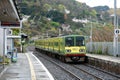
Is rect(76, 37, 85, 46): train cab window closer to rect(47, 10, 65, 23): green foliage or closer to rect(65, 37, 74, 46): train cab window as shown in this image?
rect(65, 37, 74, 46): train cab window

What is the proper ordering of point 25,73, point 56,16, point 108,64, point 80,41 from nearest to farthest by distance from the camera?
point 25,73 < point 108,64 < point 80,41 < point 56,16

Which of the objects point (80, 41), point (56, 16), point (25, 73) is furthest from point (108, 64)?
point (56, 16)

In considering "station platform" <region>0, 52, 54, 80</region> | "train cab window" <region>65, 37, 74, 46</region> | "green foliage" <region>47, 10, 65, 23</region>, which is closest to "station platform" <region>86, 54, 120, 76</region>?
"train cab window" <region>65, 37, 74, 46</region>

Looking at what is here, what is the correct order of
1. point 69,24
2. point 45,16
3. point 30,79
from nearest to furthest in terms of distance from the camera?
point 30,79 < point 69,24 < point 45,16

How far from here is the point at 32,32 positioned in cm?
10762

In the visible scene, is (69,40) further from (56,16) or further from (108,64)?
(56,16)

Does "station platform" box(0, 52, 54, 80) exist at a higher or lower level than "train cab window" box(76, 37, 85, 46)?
lower

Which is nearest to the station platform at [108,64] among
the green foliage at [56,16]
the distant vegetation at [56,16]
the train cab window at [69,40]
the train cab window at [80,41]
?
the train cab window at [80,41]

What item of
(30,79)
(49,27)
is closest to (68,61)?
(30,79)

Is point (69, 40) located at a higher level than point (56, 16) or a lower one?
lower

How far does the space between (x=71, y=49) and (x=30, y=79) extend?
16323mm

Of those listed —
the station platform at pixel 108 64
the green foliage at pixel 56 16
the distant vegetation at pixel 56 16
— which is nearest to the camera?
the station platform at pixel 108 64

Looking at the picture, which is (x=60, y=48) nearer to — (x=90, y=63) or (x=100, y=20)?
(x=90, y=63)

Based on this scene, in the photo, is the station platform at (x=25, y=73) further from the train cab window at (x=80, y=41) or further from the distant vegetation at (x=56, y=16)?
the distant vegetation at (x=56, y=16)
